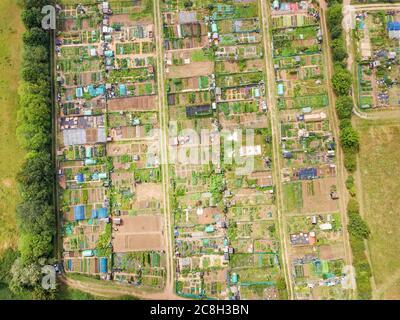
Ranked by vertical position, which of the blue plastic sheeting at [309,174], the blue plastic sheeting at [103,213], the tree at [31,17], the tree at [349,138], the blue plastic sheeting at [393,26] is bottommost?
the blue plastic sheeting at [103,213]

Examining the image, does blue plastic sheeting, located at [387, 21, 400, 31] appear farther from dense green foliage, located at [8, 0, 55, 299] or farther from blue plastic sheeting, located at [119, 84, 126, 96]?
dense green foliage, located at [8, 0, 55, 299]

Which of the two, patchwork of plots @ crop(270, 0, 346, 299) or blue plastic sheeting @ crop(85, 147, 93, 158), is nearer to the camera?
patchwork of plots @ crop(270, 0, 346, 299)

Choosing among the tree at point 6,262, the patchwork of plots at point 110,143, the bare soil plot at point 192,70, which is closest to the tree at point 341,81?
the bare soil plot at point 192,70

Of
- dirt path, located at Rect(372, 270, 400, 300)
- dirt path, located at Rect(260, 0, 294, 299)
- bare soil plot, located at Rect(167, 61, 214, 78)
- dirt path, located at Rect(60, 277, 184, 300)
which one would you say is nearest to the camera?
dirt path, located at Rect(372, 270, 400, 300)

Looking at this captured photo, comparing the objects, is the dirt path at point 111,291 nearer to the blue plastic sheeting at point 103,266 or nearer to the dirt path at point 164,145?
the dirt path at point 164,145

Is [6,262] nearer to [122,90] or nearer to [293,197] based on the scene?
[122,90]

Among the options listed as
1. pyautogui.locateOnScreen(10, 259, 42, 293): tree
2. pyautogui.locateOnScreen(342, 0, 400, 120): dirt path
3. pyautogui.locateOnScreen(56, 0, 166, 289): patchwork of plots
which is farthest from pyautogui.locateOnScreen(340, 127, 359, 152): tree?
pyautogui.locateOnScreen(10, 259, 42, 293): tree
